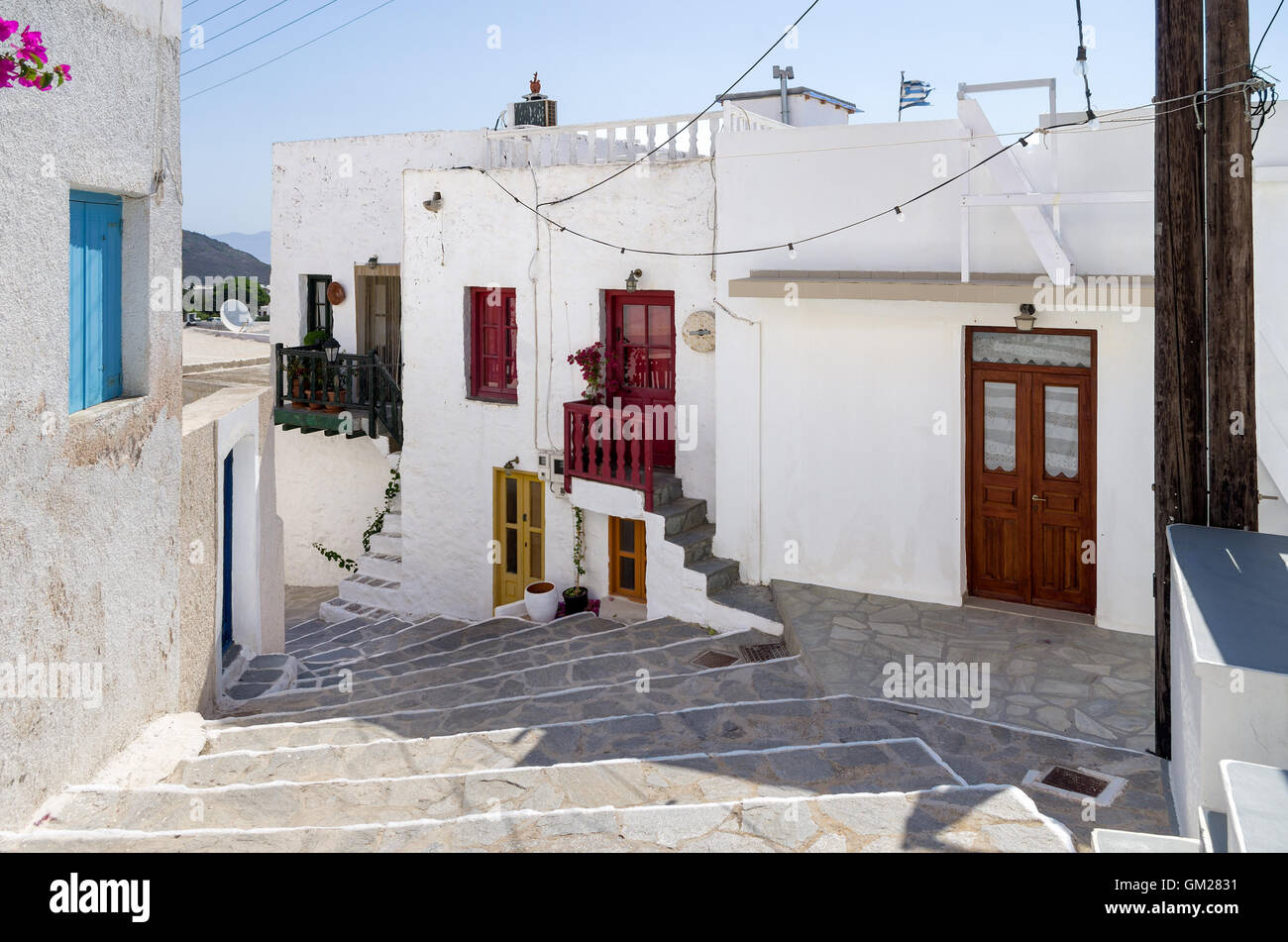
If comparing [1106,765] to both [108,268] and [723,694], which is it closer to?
[723,694]

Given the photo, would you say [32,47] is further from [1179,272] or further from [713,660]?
[713,660]

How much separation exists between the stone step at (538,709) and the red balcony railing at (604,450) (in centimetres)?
299

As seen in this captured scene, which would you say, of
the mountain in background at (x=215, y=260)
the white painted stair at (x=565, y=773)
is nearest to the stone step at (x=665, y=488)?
the white painted stair at (x=565, y=773)

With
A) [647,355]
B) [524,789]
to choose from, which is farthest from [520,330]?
[524,789]

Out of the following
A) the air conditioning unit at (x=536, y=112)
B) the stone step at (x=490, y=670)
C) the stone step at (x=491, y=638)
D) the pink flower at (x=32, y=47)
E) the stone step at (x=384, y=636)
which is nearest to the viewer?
the pink flower at (x=32, y=47)

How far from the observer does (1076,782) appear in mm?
6211

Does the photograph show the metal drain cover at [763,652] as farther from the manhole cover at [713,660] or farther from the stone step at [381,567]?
the stone step at [381,567]

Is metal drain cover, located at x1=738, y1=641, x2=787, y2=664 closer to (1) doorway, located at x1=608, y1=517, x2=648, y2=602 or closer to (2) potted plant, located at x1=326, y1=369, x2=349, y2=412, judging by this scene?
(1) doorway, located at x1=608, y1=517, x2=648, y2=602

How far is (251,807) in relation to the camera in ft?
18.0

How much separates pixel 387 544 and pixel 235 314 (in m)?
12.0

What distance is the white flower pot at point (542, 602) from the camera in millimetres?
12523

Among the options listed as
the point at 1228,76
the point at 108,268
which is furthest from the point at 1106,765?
the point at 108,268

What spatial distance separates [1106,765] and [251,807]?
16.5 ft

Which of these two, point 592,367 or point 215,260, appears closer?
point 592,367
